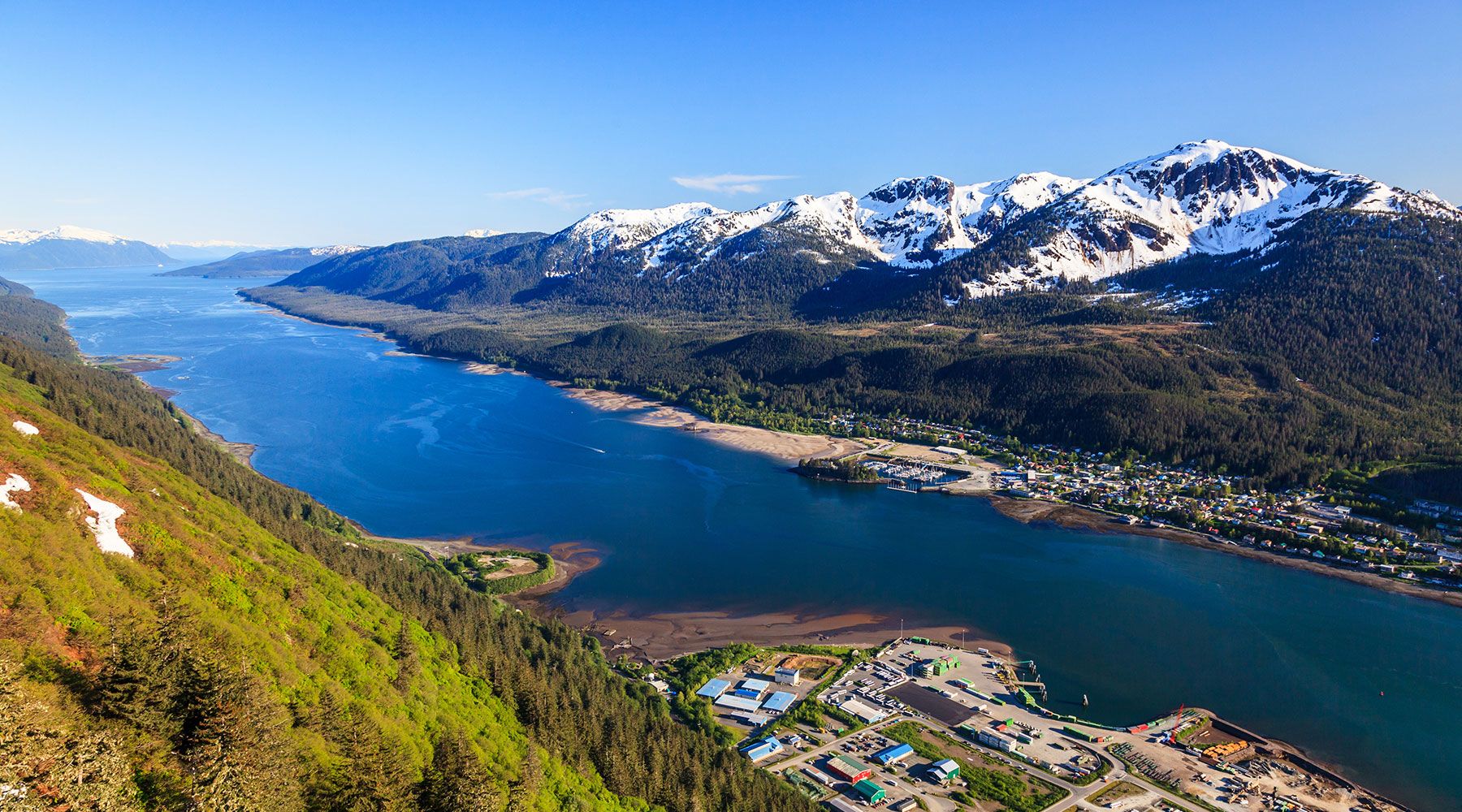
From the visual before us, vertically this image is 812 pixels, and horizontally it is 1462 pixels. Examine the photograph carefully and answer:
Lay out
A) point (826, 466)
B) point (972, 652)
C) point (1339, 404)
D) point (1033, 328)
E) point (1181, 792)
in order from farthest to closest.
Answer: point (1033, 328) → point (1339, 404) → point (826, 466) → point (972, 652) → point (1181, 792)

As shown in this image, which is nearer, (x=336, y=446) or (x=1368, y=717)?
(x=1368, y=717)

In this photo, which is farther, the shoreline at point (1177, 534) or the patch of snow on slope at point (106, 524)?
the shoreline at point (1177, 534)

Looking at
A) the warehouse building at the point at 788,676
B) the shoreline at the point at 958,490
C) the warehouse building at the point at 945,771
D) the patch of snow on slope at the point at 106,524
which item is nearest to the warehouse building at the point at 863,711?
the warehouse building at the point at 788,676

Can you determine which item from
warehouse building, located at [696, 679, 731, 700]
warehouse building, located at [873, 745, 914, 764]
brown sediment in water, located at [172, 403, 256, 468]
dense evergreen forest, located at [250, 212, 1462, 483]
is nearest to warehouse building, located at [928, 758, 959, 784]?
warehouse building, located at [873, 745, 914, 764]

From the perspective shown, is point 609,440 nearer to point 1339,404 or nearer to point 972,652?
point 972,652

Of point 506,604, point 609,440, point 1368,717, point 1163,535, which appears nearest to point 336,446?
point 609,440

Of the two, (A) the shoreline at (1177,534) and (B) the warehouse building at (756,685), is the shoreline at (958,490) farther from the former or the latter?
(B) the warehouse building at (756,685)
